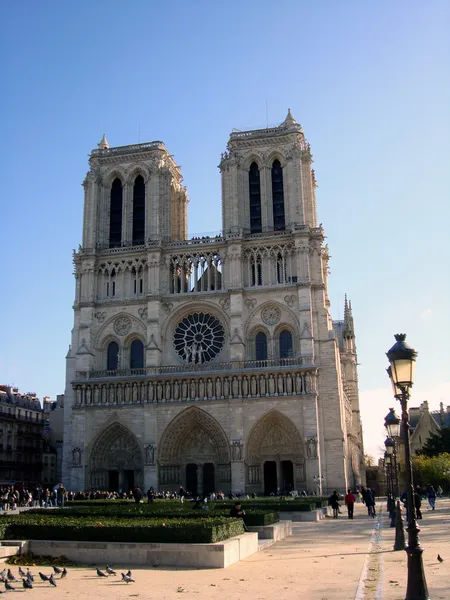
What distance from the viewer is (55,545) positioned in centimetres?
1516

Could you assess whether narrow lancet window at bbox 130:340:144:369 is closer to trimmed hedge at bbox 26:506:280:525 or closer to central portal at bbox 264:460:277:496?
central portal at bbox 264:460:277:496

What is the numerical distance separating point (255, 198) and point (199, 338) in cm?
1158

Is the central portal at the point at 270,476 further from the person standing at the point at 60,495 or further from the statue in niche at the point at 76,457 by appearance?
the person standing at the point at 60,495

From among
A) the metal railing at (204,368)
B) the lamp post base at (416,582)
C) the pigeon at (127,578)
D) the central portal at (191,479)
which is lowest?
the pigeon at (127,578)

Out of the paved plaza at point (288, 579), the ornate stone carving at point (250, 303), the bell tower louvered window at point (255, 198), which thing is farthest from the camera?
the bell tower louvered window at point (255, 198)

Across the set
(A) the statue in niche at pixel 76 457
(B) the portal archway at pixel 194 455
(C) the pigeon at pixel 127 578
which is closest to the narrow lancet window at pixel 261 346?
(B) the portal archway at pixel 194 455

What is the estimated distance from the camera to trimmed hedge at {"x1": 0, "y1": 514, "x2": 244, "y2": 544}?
48.1 ft

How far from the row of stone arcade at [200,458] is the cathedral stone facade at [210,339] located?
94mm

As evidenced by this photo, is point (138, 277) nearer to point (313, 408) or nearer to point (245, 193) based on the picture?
point (245, 193)

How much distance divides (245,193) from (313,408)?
1713cm

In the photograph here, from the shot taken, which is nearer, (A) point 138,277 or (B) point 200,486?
(B) point 200,486

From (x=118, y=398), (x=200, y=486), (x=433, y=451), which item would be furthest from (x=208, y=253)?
(x=433, y=451)

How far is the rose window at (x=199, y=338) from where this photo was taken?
49500 mm

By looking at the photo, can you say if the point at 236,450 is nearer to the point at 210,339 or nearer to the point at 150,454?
the point at 150,454
